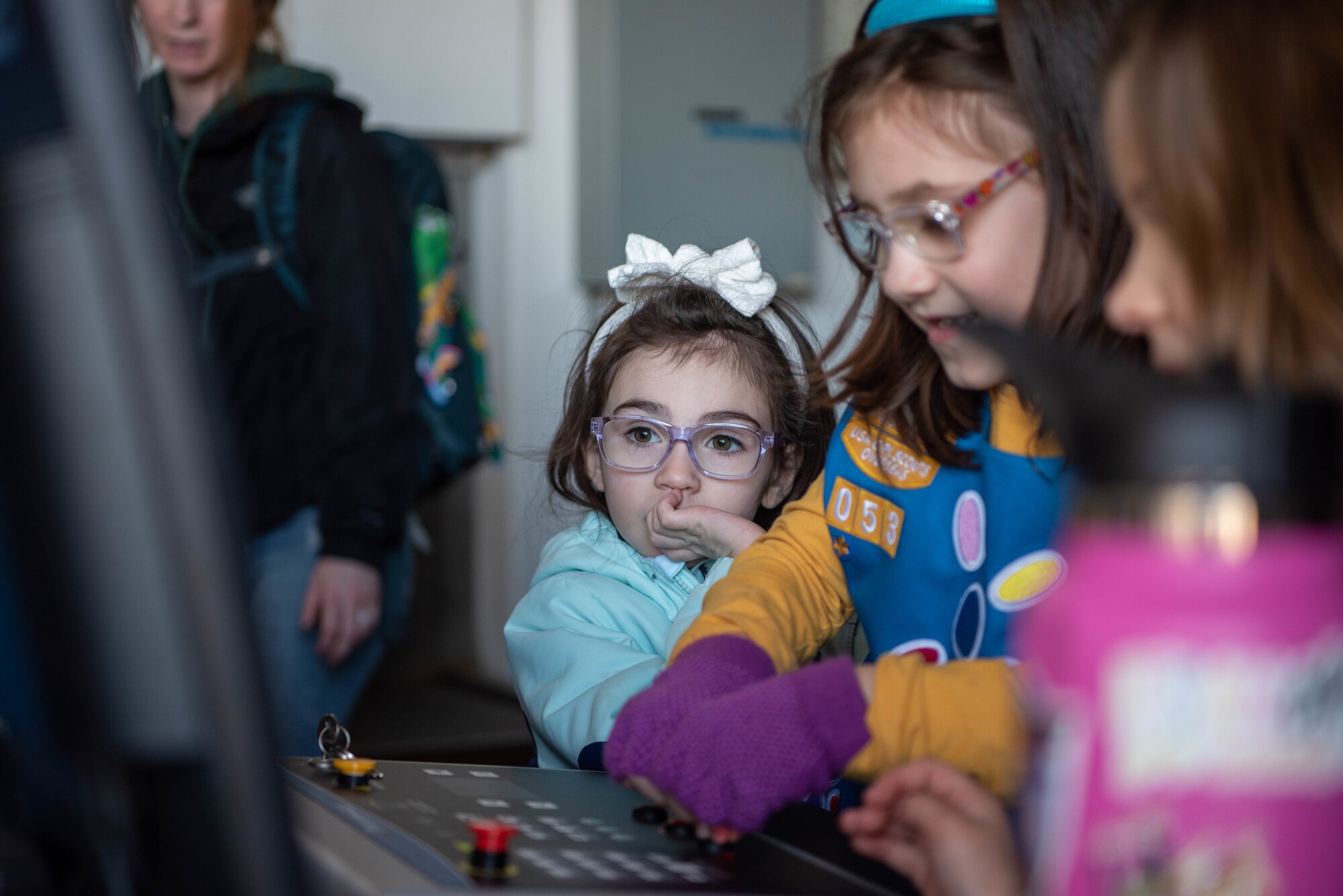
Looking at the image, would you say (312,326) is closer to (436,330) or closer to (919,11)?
(436,330)

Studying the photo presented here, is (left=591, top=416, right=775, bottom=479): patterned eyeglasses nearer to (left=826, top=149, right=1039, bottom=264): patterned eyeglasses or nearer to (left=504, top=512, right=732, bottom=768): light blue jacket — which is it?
(left=504, top=512, right=732, bottom=768): light blue jacket

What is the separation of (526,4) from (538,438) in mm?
1369

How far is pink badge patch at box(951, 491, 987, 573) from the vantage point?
1.05 meters

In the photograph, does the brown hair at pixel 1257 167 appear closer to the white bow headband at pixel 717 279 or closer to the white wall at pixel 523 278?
the white bow headband at pixel 717 279

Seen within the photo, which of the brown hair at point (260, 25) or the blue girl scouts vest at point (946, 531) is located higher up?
the brown hair at point (260, 25)

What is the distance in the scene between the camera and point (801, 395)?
151cm

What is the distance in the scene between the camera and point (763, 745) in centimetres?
73

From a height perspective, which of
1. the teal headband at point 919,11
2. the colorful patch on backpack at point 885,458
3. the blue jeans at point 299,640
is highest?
the teal headband at point 919,11

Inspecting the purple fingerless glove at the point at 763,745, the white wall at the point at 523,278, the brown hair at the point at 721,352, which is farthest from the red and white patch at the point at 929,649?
the white wall at the point at 523,278

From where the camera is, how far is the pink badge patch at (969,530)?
1.05m

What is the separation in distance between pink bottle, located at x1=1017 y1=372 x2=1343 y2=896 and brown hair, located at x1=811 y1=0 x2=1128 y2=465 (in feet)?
1.66

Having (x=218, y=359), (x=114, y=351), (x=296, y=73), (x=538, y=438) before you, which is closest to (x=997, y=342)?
(x=114, y=351)

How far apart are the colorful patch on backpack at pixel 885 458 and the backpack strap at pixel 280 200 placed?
3.85 feet

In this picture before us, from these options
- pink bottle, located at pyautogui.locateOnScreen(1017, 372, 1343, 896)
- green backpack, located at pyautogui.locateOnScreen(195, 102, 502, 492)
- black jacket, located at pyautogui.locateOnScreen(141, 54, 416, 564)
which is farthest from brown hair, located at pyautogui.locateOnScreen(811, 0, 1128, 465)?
green backpack, located at pyautogui.locateOnScreen(195, 102, 502, 492)
